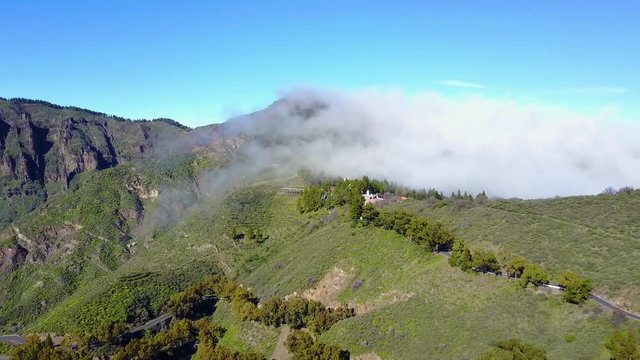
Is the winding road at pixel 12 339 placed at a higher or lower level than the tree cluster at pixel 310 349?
lower

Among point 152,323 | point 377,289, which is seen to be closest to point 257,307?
point 377,289

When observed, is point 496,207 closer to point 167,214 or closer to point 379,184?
point 379,184

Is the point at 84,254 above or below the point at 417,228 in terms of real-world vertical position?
below

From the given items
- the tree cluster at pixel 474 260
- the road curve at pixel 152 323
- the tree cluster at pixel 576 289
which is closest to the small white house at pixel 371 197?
the tree cluster at pixel 474 260

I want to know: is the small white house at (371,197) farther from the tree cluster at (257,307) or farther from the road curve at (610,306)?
the road curve at (610,306)

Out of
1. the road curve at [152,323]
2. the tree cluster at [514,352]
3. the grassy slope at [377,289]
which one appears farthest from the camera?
the road curve at [152,323]

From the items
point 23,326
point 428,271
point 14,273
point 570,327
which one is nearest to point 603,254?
point 570,327

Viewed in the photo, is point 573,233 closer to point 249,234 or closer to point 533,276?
point 533,276

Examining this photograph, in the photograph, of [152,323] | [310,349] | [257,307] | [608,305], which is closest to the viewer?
[608,305]
